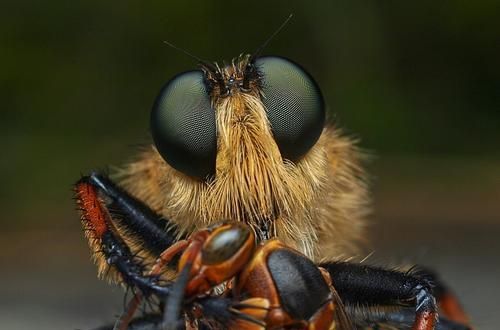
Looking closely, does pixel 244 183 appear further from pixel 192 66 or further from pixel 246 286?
pixel 192 66

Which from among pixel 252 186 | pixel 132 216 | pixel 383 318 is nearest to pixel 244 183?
pixel 252 186

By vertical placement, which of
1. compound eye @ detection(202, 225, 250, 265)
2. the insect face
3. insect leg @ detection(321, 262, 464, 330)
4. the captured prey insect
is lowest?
insect leg @ detection(321, 262, 464, 330)

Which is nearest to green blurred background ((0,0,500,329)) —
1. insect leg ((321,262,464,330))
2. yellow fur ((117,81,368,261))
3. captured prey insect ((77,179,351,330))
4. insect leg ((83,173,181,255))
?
yellow fur ((117,81,368,261))

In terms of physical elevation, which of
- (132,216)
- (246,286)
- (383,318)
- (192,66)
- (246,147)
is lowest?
(383,318)

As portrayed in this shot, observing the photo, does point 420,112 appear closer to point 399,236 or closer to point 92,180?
point 399,236

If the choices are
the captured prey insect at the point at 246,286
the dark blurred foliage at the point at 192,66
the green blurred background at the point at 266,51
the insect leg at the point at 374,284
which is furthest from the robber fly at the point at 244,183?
the dark blurred foliage at the point at 192,66

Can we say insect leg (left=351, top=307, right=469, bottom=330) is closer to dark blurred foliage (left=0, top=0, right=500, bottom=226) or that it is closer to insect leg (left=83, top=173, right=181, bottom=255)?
insect leg (left=83, top=173, right=181, bottom=255)
